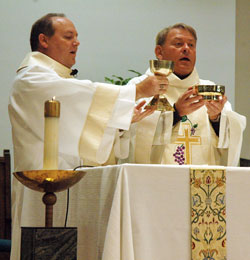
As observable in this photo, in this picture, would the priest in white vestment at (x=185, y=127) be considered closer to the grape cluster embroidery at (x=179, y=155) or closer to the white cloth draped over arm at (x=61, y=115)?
the grape cluster embroidery at (x=179, y=155)

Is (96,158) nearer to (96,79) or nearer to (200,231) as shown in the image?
(200,231)

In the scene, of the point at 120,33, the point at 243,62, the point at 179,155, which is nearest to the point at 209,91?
the point at 179,155

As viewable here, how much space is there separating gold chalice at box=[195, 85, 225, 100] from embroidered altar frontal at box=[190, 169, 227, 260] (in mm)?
962

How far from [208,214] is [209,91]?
42.7 inches

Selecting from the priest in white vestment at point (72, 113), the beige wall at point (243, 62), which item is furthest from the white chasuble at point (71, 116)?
the beige wall at point (243, 62)

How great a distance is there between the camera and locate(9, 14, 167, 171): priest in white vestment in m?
3.16

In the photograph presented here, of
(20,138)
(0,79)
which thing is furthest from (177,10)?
(20,138)

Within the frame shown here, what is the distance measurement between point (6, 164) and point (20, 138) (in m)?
1.40

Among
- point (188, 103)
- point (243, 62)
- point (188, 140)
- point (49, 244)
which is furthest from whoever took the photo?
point (243, 62)

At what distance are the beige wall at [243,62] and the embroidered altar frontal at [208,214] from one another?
5.25 meters

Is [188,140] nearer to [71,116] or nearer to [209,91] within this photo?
[209,91]

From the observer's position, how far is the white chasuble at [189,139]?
147 inches

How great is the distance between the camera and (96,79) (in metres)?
6.81

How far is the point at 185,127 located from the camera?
13.6 ft
